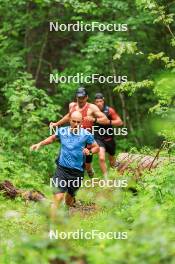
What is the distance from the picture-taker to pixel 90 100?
72.4ft

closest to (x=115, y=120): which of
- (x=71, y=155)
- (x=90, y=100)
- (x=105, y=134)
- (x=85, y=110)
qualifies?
(x=105, y=134)

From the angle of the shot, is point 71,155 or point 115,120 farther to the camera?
point 115,120

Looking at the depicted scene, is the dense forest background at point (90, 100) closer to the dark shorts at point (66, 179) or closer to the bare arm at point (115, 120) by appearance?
the dark shorts at point (66, 179)

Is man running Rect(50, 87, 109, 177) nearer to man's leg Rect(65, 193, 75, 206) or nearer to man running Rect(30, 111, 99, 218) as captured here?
man's leg Rect(65, 193, 75, 206)

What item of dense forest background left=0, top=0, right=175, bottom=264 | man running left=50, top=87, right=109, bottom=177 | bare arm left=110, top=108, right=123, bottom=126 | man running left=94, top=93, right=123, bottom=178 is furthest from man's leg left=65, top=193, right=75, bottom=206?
bare arm left=110, top=108, right=123, bottom=126

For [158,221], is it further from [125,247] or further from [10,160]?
[10,160]

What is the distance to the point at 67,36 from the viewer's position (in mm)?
22625

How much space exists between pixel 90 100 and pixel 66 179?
42.2 feet

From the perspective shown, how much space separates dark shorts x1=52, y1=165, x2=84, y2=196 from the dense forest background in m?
0.62

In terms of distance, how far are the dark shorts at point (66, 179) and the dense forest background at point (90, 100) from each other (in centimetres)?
62

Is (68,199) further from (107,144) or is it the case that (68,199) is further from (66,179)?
(107,144)

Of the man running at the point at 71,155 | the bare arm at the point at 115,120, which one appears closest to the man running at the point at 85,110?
the bare arm at the point at 115,120

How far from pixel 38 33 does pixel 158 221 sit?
18.6 meters

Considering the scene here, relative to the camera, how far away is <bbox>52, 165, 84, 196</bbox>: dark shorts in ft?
30.4
